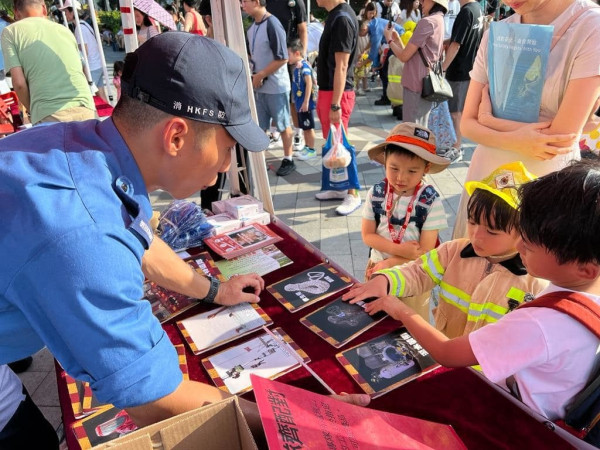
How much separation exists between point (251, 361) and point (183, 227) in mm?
975

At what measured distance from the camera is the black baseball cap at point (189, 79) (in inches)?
39.5

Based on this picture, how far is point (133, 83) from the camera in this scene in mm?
1048

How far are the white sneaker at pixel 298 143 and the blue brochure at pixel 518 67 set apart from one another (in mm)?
4009

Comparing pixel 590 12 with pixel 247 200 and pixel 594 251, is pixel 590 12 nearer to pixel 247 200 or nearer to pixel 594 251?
pixel 594 251

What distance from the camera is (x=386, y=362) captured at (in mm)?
1365

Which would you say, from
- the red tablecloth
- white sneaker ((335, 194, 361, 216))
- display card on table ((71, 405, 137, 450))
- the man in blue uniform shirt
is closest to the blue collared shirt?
the man in blue uniform shirt

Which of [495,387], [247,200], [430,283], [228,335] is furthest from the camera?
[247,200]

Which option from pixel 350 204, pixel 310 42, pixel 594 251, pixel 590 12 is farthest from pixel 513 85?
pixel 310 42

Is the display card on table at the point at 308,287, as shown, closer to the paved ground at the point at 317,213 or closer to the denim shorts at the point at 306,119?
the paved ground at the point at 317,213

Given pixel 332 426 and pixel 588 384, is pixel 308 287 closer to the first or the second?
pixel 332 426

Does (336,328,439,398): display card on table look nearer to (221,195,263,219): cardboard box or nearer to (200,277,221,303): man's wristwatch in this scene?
(200,277,221,303): man's wristwatch

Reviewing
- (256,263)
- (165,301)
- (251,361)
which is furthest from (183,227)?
(251,361)

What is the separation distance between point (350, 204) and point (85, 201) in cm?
357

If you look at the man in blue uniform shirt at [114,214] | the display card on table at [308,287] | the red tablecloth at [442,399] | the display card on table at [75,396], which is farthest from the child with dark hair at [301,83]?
the display card on table at [75,396]
